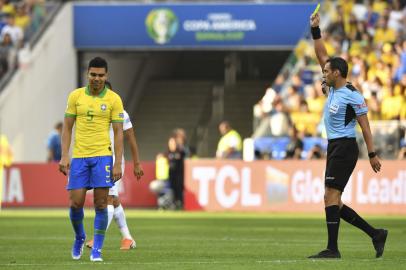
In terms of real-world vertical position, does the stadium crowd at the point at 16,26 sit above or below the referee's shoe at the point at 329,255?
above

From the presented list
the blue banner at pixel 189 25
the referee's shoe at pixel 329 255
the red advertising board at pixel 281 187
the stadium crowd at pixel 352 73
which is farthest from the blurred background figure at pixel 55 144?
the referee's shoe at pixel 329 255

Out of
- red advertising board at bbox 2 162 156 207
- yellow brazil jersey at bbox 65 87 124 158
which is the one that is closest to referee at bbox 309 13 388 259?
yellow brazil jersey at bbox 65 87 124 158

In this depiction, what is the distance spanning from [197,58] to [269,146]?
14.0 m

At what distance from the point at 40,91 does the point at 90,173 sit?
88.5ft

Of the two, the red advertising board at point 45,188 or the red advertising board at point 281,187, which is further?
the red advertising board at point 45,188

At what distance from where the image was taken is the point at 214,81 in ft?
147

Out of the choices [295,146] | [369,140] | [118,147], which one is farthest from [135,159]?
[295,146]

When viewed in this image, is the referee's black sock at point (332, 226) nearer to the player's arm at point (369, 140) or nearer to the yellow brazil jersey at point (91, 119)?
the player's arm at point (369, 140)

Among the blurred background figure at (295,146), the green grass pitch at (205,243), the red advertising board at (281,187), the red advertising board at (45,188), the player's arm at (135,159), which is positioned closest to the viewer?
the green grass pitch at (205,243)

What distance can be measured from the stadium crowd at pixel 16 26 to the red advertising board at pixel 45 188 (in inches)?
271

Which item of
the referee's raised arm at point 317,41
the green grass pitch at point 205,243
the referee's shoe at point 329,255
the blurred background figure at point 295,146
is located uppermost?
the referee's raised arm at point 317,41

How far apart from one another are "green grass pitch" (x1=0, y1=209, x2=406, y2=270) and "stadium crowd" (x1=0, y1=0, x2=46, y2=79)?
12489 millimetres

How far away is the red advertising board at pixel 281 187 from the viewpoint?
2859 cm

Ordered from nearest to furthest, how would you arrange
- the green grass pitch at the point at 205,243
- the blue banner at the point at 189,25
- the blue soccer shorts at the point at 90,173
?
1. the green grass pitch at the point at 205,243
2. the blue soccer shorts at the point at 90,173
3. the blue banner at the point at 189,25
